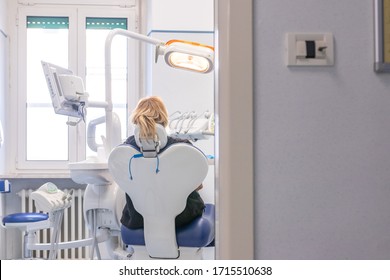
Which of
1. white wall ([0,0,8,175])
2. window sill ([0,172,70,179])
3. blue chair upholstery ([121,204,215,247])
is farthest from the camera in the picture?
white wall ([0,0,8,175])

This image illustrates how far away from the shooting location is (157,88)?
4.10m

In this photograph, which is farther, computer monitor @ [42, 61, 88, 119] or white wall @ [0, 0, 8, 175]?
white wall @ [0, 0, 8, 175]

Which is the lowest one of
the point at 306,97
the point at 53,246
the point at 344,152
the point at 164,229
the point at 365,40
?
the point at 53,246

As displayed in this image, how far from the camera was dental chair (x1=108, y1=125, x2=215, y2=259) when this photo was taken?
2.41 metres

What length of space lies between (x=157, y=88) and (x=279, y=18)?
2781mm

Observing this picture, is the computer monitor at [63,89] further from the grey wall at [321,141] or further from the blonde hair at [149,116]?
the grey wall at [321,141]

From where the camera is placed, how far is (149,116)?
2494 mm

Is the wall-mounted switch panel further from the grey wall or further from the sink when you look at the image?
the sink

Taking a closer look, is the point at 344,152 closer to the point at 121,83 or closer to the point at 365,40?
the point at 365,40

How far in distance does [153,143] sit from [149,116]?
0.56 ft

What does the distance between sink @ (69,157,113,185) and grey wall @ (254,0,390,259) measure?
5.55ft

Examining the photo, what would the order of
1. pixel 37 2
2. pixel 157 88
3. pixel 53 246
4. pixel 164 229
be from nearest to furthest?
1. pixel 164 229
2. pixel 53 246
3. pixel 157 88
4. pixel 37 2

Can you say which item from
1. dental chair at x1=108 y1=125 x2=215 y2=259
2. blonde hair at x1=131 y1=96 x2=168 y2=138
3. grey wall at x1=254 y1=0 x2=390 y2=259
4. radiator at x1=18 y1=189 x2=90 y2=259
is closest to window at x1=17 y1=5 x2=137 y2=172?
radiator at x1=18 y1=189 x2=90 y2=259

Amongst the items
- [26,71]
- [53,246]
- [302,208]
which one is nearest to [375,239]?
[302,208]
